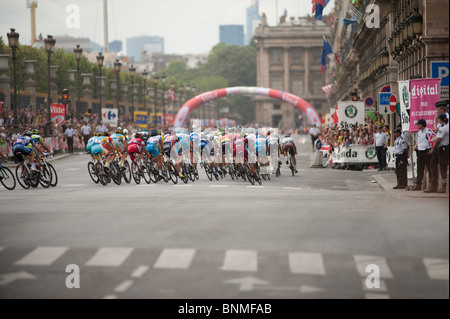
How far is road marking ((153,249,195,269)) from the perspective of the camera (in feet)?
32.4

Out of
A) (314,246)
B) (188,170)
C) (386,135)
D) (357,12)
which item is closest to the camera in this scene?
(314,246)

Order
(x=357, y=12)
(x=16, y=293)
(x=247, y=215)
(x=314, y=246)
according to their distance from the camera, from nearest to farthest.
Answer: (x=16, y=293) → (x=314, y=246) → (x=247, y=215) → (x=357, y=12)

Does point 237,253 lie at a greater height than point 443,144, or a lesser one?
lesser

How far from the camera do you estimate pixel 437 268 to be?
29.8 ft

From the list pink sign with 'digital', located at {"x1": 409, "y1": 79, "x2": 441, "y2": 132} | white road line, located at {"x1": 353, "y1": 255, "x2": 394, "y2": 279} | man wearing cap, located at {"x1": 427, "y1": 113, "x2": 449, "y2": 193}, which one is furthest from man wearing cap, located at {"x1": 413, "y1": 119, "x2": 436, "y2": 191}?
white road line, located at {"x1": 353, "y1": 255, "x2": 394, "y2": 279}

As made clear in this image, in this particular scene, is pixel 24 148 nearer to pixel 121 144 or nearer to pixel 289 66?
pixel 121 144

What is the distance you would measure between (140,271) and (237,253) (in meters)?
1.24

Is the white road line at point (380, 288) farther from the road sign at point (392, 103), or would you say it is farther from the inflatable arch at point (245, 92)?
the inflatable arch at point (245, 92)

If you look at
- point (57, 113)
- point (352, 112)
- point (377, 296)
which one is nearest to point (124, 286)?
point (377, 296)

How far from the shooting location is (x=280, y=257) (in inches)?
397
